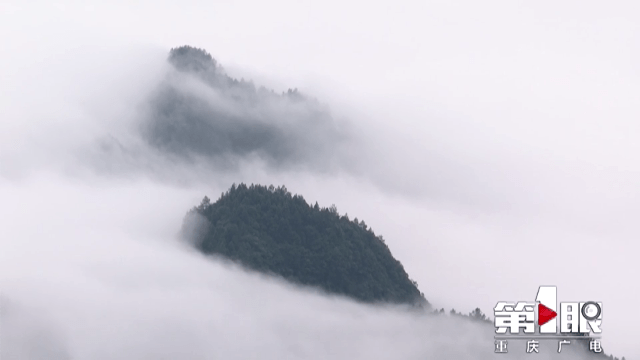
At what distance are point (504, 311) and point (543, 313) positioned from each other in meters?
11.5

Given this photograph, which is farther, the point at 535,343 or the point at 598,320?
the point at 535,343

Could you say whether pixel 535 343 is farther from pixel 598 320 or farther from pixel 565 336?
pixel 598 320

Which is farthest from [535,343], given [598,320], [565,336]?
[598,320]

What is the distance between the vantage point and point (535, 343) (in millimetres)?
197250

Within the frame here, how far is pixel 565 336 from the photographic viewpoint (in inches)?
7549

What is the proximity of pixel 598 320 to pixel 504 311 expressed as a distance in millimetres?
12286

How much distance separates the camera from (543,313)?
18875 centimetres

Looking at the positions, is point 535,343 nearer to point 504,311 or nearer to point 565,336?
point 565,336

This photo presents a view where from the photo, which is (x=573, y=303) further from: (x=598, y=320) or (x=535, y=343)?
(x=535, y=343)

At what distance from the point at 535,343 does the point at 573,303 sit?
19793mm

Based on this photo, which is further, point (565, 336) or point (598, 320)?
point (565, 336)

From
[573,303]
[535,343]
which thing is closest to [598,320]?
[573,303]
